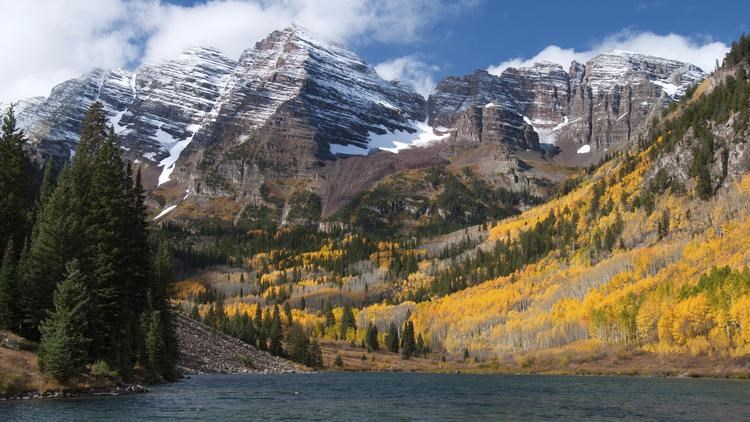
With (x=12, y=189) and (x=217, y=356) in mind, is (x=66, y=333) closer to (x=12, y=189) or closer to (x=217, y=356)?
(x=12, y=189)

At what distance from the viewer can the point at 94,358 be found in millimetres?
77062

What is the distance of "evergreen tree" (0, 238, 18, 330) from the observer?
7206 centimetres

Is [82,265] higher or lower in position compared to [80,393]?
higher

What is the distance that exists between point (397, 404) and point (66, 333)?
33.5 m

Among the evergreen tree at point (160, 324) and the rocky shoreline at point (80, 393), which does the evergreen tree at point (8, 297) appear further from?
the evergreen tree at point (160, 324)

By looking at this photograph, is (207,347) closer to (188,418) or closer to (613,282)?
(188,418)

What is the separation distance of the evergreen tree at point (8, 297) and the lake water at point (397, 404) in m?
12.8

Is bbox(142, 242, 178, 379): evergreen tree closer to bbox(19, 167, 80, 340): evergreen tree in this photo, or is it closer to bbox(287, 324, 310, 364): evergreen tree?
bbox(19, 167, 80, 340): evergreen tree

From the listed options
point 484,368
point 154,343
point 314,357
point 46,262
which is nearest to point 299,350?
point 314,357

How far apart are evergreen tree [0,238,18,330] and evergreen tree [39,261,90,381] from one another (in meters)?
3.54

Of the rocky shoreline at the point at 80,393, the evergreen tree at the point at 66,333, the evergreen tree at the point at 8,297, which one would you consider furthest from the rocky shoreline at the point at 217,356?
the evergreen tree at the point at 66,333

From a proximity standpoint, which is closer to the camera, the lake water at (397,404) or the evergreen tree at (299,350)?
the lake water at (397,404)

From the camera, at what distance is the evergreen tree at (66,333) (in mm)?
65188

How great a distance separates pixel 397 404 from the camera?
3068 inches
